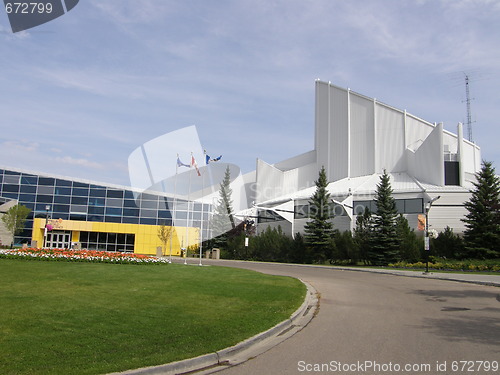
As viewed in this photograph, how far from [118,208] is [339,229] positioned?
28177mm

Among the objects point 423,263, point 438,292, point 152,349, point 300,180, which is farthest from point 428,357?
point 300,180

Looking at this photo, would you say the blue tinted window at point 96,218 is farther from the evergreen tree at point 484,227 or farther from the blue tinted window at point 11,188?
the evergreen tree at point 484,227

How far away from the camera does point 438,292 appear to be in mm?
15414

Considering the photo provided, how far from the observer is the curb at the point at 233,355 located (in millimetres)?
5576

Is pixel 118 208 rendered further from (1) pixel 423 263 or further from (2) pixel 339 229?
(1) pixel 423 263

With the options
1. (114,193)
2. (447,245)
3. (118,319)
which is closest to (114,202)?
(114,193)

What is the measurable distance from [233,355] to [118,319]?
9.60 feet

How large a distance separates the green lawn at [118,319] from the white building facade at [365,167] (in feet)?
104

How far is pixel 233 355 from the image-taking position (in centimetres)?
653

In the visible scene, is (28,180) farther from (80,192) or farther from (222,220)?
(222,220)

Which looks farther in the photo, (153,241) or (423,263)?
(153,241)

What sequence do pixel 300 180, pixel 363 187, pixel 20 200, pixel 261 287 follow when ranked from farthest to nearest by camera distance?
pixel 300 180 → pixel 20 200 → pixel 363 187 → pixel 261 287

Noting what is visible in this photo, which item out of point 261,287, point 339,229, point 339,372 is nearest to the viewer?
point 339,372

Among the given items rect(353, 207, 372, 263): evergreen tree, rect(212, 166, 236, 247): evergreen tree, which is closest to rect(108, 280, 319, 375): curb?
rect(353, 207, 372, 263): evergreen tree
